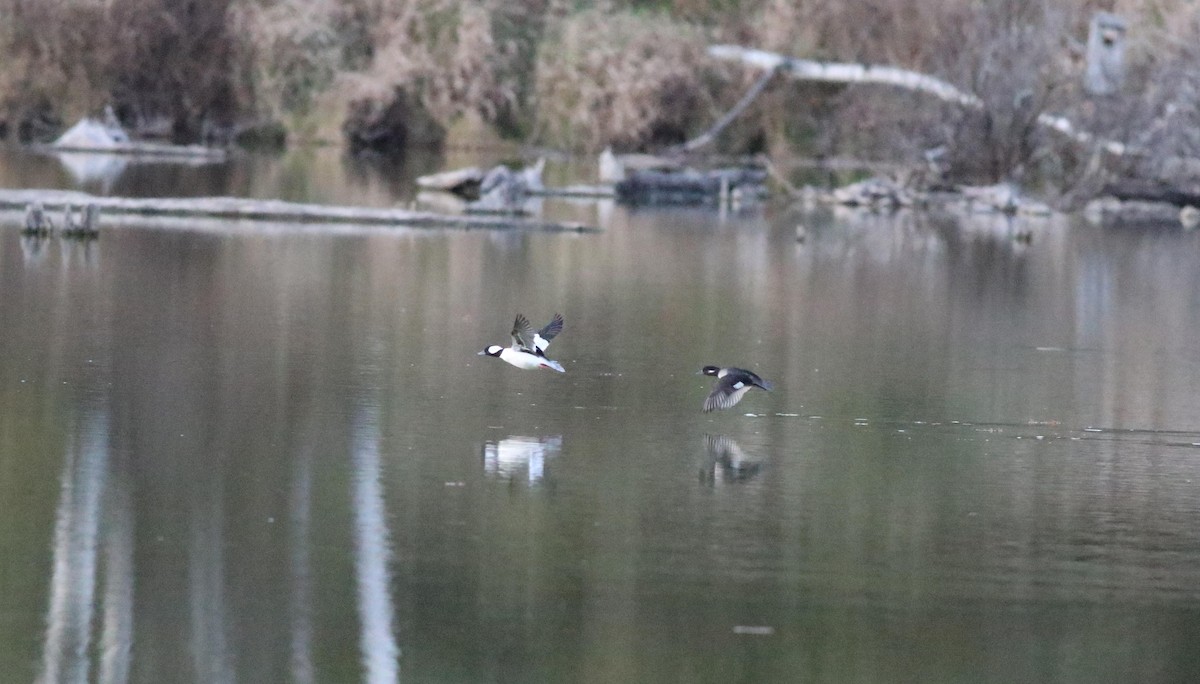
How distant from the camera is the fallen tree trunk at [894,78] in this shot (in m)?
30.7

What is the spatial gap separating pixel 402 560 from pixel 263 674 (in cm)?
136

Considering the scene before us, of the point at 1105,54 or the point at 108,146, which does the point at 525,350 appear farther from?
the point at 108,146

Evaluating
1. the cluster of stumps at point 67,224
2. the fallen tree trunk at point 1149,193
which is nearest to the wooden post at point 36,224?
the cluster of stumps at point 67,224

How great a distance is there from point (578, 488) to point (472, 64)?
3508 cm

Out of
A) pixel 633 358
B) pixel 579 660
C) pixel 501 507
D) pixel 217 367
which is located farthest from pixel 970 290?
pixel 579 660

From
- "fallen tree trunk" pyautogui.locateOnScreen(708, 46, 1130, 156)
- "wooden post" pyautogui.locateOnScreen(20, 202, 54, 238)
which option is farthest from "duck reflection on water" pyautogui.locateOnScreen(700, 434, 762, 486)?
"fallen tree trunk" pyautogui.locateOnScreen(708, 46, 1130, 156)

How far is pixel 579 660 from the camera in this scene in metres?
5.96

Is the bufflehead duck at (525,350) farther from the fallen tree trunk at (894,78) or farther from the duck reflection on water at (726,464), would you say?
the fallen tree trunk at (894,78)

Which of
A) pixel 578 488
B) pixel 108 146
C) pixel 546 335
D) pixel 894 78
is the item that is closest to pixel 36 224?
pixel 546 335

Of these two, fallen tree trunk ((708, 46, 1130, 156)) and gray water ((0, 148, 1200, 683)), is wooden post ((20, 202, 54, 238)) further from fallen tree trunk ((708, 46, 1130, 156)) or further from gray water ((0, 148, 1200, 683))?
fallen tree trunk ((708, 46, 1130, 156))

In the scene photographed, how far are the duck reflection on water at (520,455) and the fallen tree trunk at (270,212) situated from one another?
1303 centimetres

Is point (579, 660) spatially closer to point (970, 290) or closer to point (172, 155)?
point (970, 290)

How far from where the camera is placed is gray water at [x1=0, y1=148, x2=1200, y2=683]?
6148 mm

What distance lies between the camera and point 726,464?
9.15 metres
